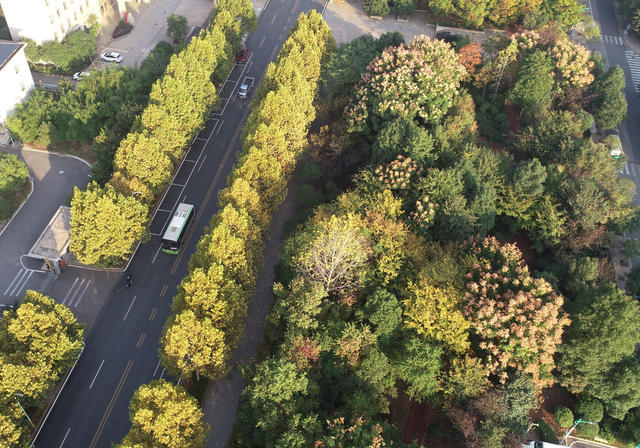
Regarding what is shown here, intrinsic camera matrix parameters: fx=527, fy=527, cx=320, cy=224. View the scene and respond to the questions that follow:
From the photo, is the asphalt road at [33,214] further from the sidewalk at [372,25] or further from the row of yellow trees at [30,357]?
the sidewalk at [372,25]

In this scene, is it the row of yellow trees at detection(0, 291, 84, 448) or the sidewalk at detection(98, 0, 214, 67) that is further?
the sidewalk at detection(98, 0, 214, 67)

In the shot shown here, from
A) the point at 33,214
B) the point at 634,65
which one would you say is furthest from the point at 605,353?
the point at 634,65

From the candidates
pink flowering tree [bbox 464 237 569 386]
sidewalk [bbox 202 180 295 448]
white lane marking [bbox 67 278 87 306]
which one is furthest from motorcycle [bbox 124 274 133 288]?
pink flowering tree [bbox 464 237 569 386]

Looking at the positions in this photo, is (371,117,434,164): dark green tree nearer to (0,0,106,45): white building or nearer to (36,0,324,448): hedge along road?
(36,0,324,448): hedge along road

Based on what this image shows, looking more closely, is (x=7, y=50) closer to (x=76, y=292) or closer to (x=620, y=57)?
(x=76, y=292)

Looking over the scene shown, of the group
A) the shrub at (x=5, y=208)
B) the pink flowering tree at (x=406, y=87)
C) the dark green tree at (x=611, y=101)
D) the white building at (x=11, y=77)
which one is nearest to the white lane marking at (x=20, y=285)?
the shrub at (x=5, y=208)

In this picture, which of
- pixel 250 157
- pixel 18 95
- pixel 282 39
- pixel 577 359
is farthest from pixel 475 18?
pixel 18 95
